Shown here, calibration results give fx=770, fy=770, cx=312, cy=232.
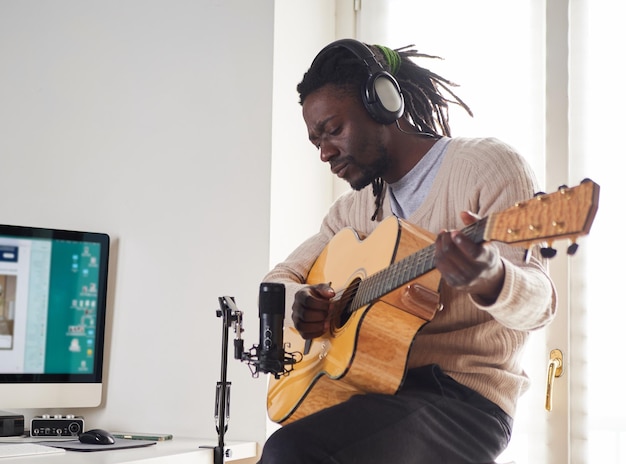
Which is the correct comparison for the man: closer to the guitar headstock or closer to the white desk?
the guitar headstock

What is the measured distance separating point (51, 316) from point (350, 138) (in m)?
1.03

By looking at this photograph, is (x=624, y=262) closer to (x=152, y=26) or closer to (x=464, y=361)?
(x=464, y=361)

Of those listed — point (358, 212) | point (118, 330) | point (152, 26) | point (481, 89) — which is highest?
point (152, 26)

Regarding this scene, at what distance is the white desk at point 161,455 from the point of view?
1.50m

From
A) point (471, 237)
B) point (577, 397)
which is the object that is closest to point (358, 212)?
point (471, 237)

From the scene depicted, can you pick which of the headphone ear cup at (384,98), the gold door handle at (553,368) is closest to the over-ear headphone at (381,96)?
the headphone ear cup at (384,98)

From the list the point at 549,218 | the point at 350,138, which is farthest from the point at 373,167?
the point at 549,218

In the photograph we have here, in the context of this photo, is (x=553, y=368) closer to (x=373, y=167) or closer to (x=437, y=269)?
(x=373, y=167)

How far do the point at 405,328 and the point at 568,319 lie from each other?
85 cm

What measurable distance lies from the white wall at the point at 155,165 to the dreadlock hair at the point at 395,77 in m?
0.51

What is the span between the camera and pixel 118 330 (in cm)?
217

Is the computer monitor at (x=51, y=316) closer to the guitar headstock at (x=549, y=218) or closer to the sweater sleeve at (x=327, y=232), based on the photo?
the sweater sleeve at (x=327, y=232)

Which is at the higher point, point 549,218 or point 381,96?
point 381,96

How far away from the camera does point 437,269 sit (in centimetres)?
104
